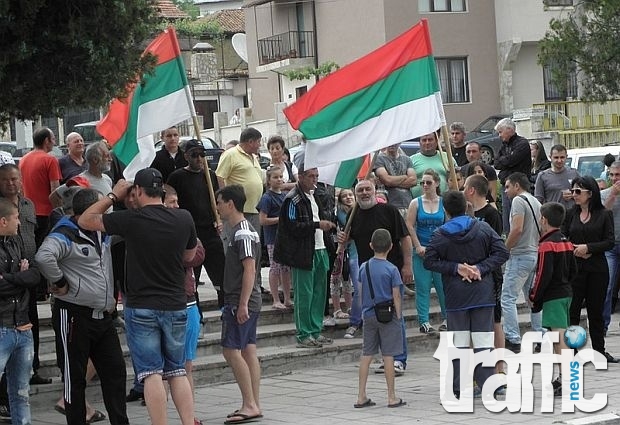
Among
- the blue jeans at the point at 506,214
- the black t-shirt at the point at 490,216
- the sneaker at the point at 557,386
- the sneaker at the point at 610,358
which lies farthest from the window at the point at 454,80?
the sneaker at the point at 557,386

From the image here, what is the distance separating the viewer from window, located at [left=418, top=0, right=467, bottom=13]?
45750 mm

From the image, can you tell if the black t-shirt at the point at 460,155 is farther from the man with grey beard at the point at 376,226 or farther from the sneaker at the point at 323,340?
the sneaker at the point at 323,340

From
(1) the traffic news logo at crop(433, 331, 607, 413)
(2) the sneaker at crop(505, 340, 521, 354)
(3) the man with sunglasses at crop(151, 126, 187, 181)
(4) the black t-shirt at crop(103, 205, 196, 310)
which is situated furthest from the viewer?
(3) the man with sunglasses at crop(151, 126, 187, 181)

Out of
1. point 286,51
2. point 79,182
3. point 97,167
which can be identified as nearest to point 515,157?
point 97,167

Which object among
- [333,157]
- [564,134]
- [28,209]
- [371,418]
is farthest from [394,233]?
[564,134]

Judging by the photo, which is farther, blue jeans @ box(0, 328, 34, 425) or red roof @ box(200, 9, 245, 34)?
red roof @ box(200, 9, 245, 34)

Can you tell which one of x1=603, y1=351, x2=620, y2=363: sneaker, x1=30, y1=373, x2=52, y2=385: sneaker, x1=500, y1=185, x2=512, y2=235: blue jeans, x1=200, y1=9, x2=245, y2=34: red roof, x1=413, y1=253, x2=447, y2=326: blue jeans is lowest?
x1=603, y1=351, x2=620, y2=363: sneaker

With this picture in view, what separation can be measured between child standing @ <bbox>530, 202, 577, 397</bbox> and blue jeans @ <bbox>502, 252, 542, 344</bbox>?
5.16 ft

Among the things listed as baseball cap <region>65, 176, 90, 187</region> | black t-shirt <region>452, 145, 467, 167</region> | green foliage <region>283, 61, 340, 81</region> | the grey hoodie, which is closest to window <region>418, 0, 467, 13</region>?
green foliage <region>283, 61, 340, 81</region>

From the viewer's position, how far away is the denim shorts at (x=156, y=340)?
372 inches

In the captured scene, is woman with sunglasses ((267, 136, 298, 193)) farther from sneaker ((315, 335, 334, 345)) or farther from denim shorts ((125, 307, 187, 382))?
denim shorts ((125, 307, 187, 382))

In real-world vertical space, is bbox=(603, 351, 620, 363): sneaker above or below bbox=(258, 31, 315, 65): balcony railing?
below

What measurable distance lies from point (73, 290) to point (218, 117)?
3972 centimetres

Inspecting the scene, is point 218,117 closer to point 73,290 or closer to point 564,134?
point 564,134
